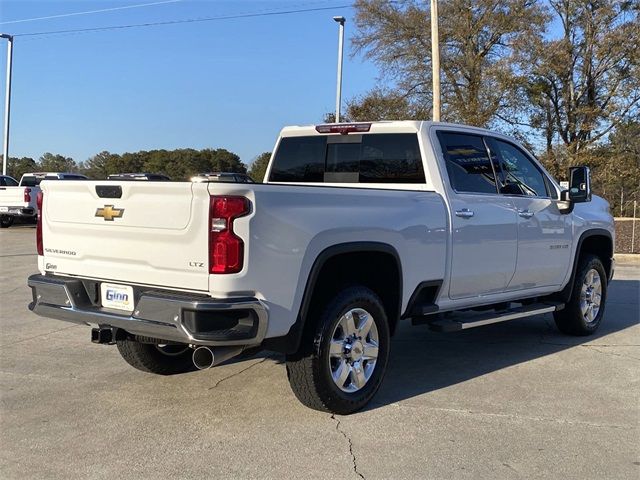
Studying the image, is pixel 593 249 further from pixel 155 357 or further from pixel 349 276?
Result: pixel 155 357

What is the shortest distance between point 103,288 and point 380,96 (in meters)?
23.2

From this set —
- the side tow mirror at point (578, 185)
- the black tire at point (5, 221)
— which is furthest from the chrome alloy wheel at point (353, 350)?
the black tire at point (5, 221)

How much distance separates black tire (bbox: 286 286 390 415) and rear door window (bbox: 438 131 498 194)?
1.48 meters

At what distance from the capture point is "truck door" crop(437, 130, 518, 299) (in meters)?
5.30

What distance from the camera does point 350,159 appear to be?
230 inches

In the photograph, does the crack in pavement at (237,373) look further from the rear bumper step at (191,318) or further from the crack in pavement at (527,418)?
the crack in pavement at (527,418)

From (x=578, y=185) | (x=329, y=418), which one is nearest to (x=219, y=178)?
(x=329, y=418)

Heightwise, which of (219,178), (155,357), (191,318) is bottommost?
(155,357)

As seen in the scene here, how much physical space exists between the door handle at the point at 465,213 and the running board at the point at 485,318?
34.0 inches

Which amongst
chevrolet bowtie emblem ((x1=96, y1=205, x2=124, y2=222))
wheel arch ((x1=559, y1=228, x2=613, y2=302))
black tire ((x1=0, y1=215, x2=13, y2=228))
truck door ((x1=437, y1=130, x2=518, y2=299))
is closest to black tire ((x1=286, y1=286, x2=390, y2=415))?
truck door ((x1=437, y1=130, x2=518, y2=299))

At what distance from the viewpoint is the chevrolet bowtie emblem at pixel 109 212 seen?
4.15 metres

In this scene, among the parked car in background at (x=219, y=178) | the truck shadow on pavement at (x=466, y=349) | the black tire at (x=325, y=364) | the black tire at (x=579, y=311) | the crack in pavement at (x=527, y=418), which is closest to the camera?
the parked car in background at (x=219, y=178)

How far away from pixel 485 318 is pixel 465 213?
0.95 metres

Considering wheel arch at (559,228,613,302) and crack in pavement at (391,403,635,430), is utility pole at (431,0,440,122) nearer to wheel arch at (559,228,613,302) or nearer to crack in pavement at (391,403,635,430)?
wheel arch at (559,228,613,302)
